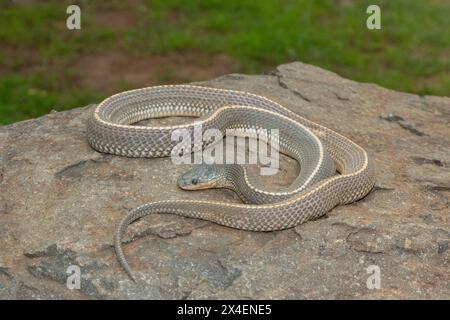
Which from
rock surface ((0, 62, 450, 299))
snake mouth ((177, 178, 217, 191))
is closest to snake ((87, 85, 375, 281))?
snake mouth ((177, 178, 217, 191))

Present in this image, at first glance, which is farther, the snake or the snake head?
the snake head

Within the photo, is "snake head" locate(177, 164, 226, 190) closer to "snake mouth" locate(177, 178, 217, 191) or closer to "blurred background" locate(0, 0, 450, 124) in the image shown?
"snake mouth" locate(177, 178, 217, 191)

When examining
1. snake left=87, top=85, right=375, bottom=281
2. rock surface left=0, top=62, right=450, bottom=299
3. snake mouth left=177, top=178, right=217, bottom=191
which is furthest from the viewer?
snake mouth left=177, top=178, right=217, bottom=191

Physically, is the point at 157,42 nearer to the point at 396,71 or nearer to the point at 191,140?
the point at 396,71

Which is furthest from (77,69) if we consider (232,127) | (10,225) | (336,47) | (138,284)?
(138,284)

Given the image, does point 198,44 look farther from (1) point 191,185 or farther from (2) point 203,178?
(1) point 191,185

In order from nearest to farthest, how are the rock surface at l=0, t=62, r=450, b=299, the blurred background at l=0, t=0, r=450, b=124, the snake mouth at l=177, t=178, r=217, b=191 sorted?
the rock surface at l=0, t=62, r=450, b=299 → the snake mouth at l=177, t=178, r=217, b=191 → the blurred background at l=0, t=0, r=450, b=124
